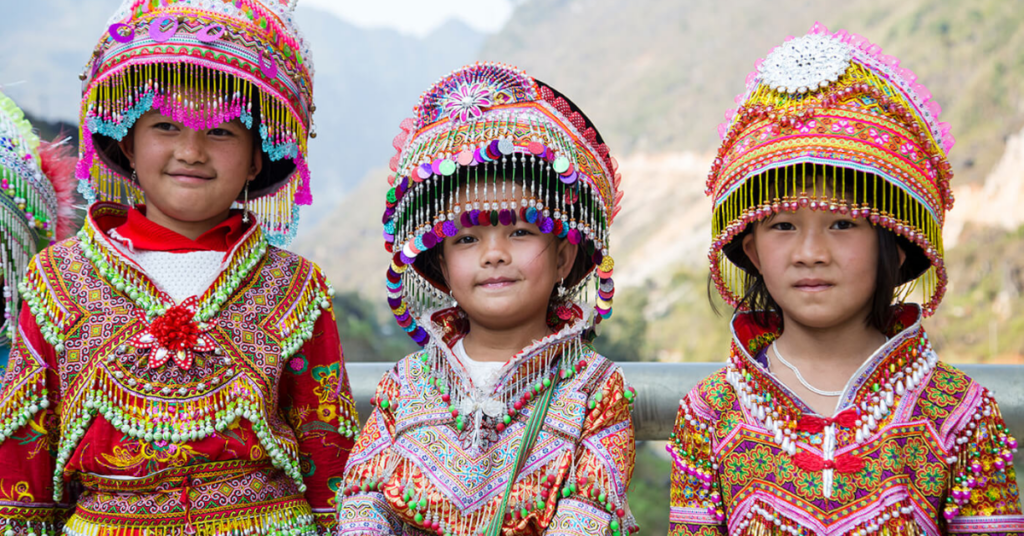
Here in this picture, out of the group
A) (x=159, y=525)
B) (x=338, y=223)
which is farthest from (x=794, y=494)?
(x=338, y=223)

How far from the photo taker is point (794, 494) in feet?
7.47

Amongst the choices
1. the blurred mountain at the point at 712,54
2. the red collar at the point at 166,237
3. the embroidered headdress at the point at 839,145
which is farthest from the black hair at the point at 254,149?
the blurred mountain at the point at 712,54

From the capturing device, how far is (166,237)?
272 cm

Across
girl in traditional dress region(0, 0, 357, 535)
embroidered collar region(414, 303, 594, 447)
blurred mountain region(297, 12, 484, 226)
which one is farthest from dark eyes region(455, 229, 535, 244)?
blurred mountain region(297, 12, 484, 226)

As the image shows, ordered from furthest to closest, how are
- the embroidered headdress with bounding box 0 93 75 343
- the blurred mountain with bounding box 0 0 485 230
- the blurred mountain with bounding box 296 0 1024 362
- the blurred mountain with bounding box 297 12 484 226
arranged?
the blurred mountain with bounding box 297 12 484 226 < the blurred mountain with bounding box 0 0 485 230 < the blurred mountain with bounding box 296 0 1024 362 < the embroidered headdress with bounding box 0 93 75 343

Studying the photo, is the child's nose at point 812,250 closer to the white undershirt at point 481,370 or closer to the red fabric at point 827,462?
the red fabric at point 827,462

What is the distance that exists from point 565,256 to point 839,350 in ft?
2.62

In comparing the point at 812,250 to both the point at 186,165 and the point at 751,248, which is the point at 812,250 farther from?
the point at 186,165

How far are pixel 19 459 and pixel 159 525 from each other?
18.2 inches

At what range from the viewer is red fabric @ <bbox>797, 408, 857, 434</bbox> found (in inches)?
90.0

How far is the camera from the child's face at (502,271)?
2.52 metres

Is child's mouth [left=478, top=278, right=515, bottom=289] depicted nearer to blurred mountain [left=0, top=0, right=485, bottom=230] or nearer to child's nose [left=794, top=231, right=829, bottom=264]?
child's nose [left=794, top=231, right=829, bottom=264]

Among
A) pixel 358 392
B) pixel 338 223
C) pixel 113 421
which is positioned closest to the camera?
pixel 113 421

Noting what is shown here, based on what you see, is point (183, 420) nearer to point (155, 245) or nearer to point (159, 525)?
point (159, 525)
